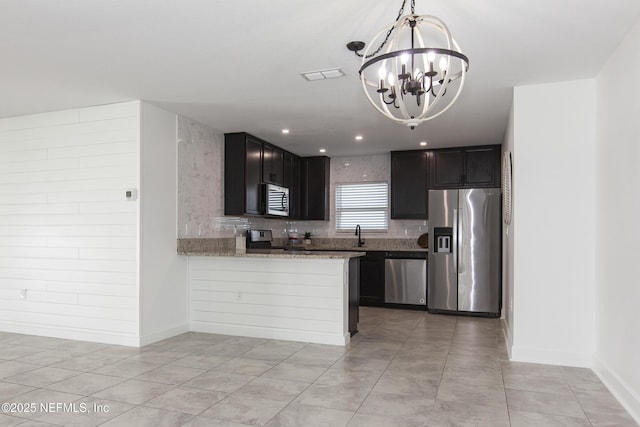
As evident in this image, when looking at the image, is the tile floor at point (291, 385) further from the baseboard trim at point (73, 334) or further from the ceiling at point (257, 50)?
the ceiling at point (257, 50)

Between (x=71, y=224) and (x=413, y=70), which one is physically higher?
(x=413, y=70)

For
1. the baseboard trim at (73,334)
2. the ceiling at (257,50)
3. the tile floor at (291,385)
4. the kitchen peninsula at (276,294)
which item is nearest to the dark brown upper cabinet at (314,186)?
the ceiling at (257,50)

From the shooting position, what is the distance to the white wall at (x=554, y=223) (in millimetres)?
3719

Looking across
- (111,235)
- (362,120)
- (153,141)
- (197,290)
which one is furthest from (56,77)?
(362,120)

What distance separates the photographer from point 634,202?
9.25 ft

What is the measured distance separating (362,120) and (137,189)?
248 centimetres

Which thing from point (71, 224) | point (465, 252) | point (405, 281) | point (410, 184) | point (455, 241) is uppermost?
point (410, 184)

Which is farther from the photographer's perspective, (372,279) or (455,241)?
(372,279)

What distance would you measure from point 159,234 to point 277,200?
2063 mm

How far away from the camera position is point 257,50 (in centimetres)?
312

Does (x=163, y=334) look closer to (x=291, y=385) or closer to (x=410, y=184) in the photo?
(x=291, y=385)

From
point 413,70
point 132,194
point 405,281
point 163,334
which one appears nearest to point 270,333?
point 163,334

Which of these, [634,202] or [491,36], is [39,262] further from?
[634,202]

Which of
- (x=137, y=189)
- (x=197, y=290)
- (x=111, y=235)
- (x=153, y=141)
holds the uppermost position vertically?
(x=153, y=141)
